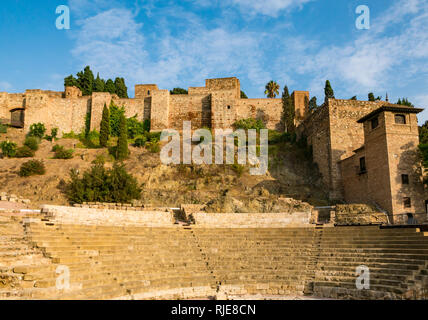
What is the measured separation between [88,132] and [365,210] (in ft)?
101

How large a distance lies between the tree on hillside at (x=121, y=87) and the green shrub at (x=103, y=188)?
102 ft

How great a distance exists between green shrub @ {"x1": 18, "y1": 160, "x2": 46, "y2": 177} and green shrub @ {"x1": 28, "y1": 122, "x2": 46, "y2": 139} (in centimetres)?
1053

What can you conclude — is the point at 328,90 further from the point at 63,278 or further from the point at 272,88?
the point at 63,278

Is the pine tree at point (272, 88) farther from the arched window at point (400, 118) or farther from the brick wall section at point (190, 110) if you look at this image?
the arched window at point (400, 118)

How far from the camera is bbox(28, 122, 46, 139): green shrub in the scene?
36.7 m

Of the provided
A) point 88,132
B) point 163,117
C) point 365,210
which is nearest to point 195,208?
point 365,210

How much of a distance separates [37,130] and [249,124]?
23.3 m

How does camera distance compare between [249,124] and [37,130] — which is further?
[37,130]

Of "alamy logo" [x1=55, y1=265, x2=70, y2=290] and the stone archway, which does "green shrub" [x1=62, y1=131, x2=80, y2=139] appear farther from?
"alamy logo" [x1=55, y1=265, x2=70, y2=290]

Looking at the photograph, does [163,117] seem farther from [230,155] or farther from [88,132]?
[230,155]

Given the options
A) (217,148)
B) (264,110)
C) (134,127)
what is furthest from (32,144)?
(264,110)

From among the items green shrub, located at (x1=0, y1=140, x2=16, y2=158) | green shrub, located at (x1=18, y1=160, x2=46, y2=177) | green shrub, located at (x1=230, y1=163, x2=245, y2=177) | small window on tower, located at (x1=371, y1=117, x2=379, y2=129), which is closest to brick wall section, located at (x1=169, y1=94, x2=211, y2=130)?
green shrub, located at (x1=230, y1=163, x2=245, y2=177)

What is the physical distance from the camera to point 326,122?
26484 millimetres

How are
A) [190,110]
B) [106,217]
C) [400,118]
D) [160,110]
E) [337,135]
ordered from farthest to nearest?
[190,110]
[160,110]
[337,135]
[400,118]
[106,217]
